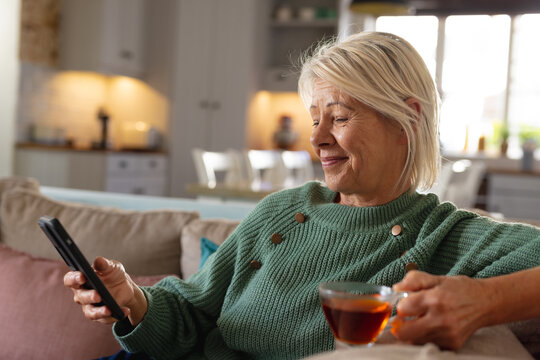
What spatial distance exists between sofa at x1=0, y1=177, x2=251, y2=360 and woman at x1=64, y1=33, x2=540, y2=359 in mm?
350

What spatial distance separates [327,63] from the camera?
1191mm

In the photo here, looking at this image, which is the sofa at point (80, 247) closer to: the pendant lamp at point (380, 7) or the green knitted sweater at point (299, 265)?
the green knitted sweater at point (299, 265)

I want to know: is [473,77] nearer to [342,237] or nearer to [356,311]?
[342,237]

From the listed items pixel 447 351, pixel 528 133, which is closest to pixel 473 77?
pixel 528 133

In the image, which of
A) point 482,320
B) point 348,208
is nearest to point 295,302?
point 348,208

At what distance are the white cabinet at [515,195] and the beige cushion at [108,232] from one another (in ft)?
16.9

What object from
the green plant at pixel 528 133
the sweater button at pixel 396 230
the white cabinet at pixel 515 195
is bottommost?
the white cabinet at pixel 515 195

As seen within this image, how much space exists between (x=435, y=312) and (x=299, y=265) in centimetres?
41

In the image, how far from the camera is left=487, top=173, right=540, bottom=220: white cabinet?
6.30 metres

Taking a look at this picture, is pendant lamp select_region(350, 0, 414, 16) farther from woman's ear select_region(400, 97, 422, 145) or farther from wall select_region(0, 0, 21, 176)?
woman's ear select_region(400, 97, 422, 145)

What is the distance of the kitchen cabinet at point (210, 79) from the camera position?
6.26 meters

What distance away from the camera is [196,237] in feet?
5.74

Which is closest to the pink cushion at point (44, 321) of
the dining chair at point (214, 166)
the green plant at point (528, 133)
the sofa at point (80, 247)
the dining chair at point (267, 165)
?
the sofa at point (80, 247)

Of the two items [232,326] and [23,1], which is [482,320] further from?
[23,1]
